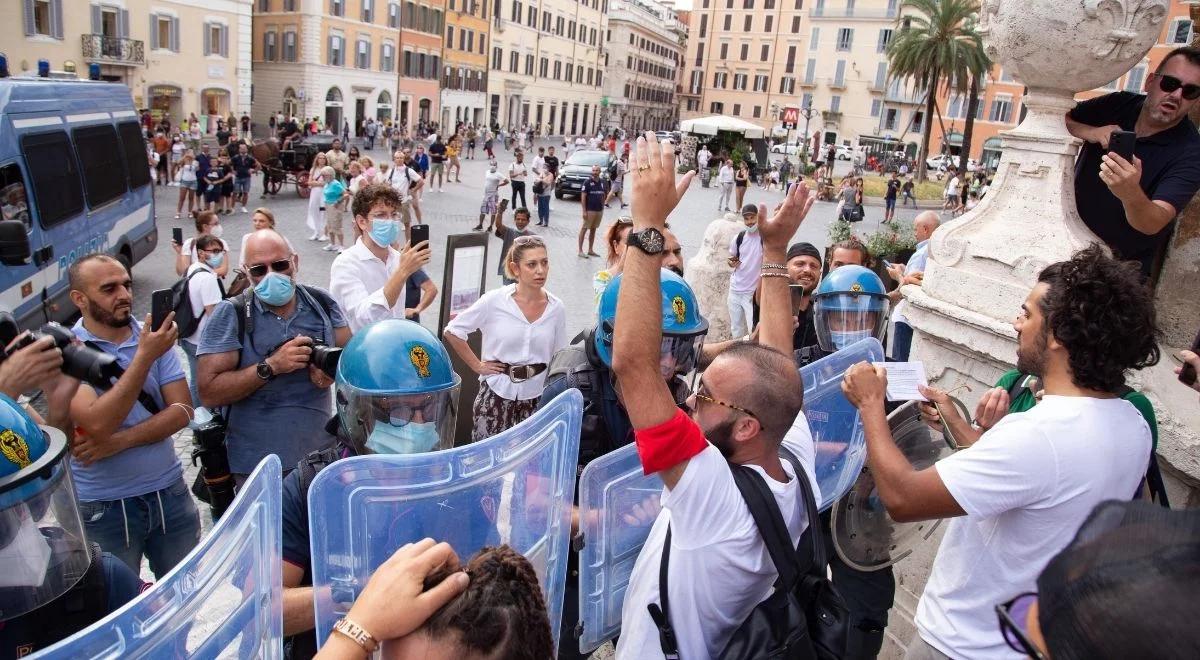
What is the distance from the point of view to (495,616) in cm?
136

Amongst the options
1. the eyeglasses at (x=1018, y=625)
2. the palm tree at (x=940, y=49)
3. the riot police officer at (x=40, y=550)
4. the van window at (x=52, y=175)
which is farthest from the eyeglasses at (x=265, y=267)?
the palm tree at (x=940, y=49)

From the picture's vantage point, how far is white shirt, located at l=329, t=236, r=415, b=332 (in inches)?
177

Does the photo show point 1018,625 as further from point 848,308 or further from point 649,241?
point 848,308

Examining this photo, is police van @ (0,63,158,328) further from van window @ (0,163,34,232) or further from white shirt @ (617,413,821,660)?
white shirt @ (617,413,821,660)

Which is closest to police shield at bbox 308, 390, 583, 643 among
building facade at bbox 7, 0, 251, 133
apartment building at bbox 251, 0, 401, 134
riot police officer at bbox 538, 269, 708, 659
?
riot police officer at bbox 538, 269, 708, 659

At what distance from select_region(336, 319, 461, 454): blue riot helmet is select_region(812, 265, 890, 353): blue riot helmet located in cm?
198

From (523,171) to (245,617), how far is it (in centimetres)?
1986

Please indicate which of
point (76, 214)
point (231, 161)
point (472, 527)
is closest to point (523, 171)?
point (231, 161)

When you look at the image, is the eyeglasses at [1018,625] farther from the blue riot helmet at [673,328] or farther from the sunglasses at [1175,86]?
the sunglasses at [1175,86]

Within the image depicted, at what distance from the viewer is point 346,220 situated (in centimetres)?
1717

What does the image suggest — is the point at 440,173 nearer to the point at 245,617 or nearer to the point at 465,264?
the point at 465,264

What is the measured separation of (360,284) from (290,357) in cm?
177

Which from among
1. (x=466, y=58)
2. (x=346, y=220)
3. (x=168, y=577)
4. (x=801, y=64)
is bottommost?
(x=346, y=220)

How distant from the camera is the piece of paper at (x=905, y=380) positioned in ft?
8.18
